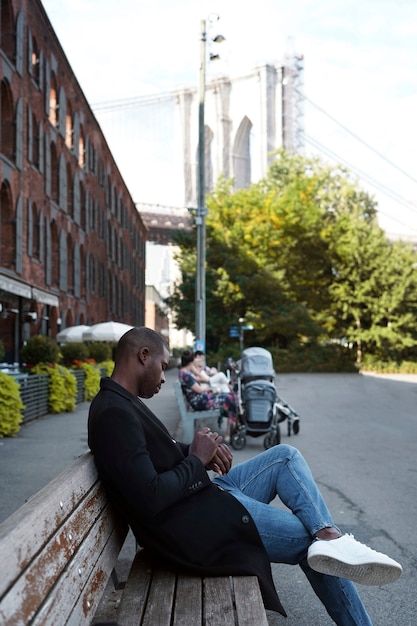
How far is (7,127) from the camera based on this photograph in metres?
24.0

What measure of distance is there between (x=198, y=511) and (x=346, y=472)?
588 cm

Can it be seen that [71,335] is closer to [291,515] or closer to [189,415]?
[189,415]

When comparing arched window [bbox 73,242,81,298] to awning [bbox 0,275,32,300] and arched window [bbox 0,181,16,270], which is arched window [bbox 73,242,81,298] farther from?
awning [bbox 0,275,32,300]

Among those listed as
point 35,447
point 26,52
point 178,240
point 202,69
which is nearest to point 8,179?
point 26,52

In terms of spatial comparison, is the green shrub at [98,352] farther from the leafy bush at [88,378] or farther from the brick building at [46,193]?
the leafy bush at [88,378]

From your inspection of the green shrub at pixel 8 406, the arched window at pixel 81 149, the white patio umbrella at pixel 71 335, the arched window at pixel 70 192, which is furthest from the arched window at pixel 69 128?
the green shrub at pixel 8 406

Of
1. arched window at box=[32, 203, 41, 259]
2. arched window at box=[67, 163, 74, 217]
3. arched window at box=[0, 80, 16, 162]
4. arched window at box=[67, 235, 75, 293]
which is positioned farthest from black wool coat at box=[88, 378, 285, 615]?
arched window at box=[67, 163, 74, 217]

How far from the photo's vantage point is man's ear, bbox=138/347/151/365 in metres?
3.45

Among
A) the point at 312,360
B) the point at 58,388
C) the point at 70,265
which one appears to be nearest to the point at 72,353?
the point at 58,388

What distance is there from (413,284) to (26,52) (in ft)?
100

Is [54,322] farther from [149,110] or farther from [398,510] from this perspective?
[149,110]

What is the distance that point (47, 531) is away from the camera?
2.28 meters

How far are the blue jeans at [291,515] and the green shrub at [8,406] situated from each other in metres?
8.29

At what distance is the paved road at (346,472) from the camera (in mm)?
4430
